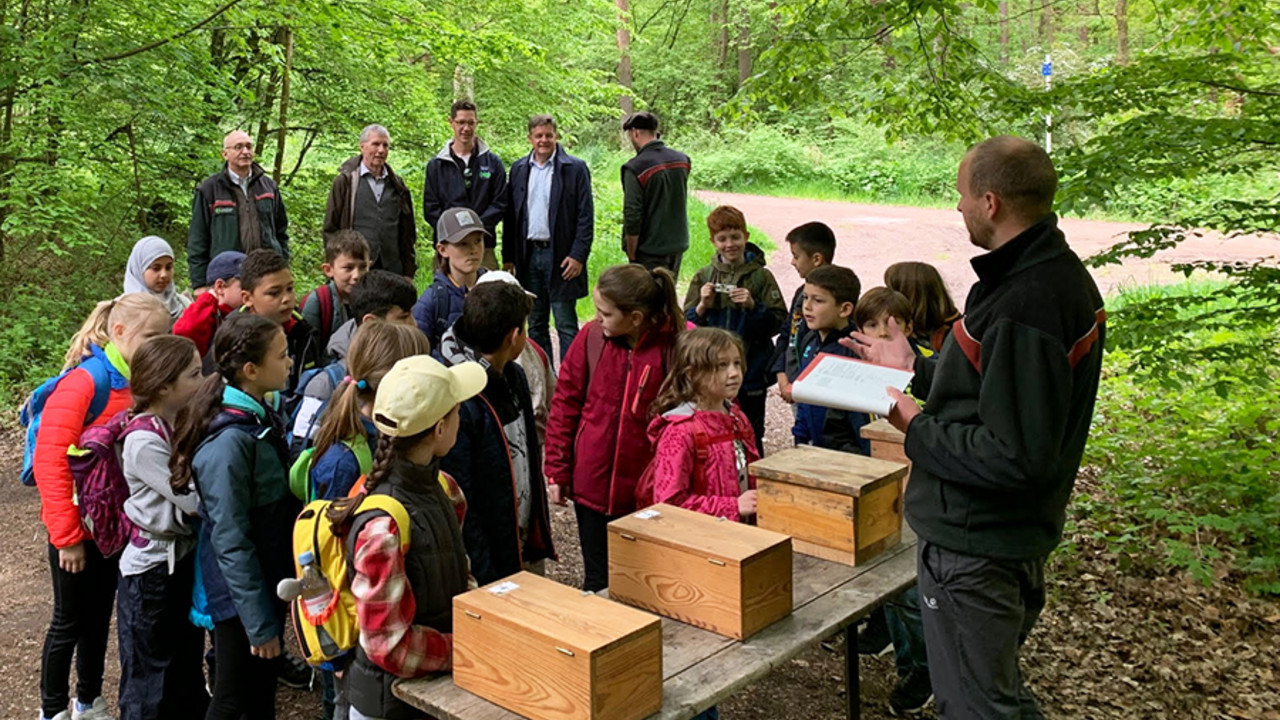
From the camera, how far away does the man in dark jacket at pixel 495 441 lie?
336 cm

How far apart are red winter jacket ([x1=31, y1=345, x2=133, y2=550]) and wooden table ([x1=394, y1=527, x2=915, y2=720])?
1.92 meters

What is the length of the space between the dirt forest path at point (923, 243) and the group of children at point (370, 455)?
8.73m

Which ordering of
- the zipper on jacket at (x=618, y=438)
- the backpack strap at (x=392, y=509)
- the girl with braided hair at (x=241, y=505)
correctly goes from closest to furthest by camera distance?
the backpack strap at (x=392, y=509) → the girl with braided hair at (x=241, y=505) → the zipper on jacket at (x=618, y=438)

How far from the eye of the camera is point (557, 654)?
229 cm

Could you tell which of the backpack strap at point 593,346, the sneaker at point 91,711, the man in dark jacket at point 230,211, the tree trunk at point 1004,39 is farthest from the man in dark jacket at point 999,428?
the tree trunk at point 1004,39

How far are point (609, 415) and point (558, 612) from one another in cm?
173

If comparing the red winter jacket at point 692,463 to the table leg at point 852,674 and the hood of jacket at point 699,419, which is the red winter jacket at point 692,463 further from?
the table leg at point 852,674

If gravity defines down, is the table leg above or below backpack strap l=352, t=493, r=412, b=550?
below

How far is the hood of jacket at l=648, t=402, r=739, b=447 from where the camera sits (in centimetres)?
367

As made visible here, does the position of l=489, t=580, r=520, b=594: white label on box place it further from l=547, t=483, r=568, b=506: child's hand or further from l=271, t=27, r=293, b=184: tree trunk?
l=271, t=27, r=293, b=184: tree trunk

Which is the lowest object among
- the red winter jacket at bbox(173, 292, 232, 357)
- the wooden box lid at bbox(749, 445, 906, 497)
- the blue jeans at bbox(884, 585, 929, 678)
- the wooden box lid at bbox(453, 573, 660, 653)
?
the blue jeans at bbox(884, 585, 929, 678)

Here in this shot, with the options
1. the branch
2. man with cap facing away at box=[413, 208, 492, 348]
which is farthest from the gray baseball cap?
the branch

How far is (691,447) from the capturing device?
11.9 ft

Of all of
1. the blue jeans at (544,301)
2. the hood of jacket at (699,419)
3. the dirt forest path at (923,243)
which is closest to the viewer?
the hood of jacket at (699,419)
